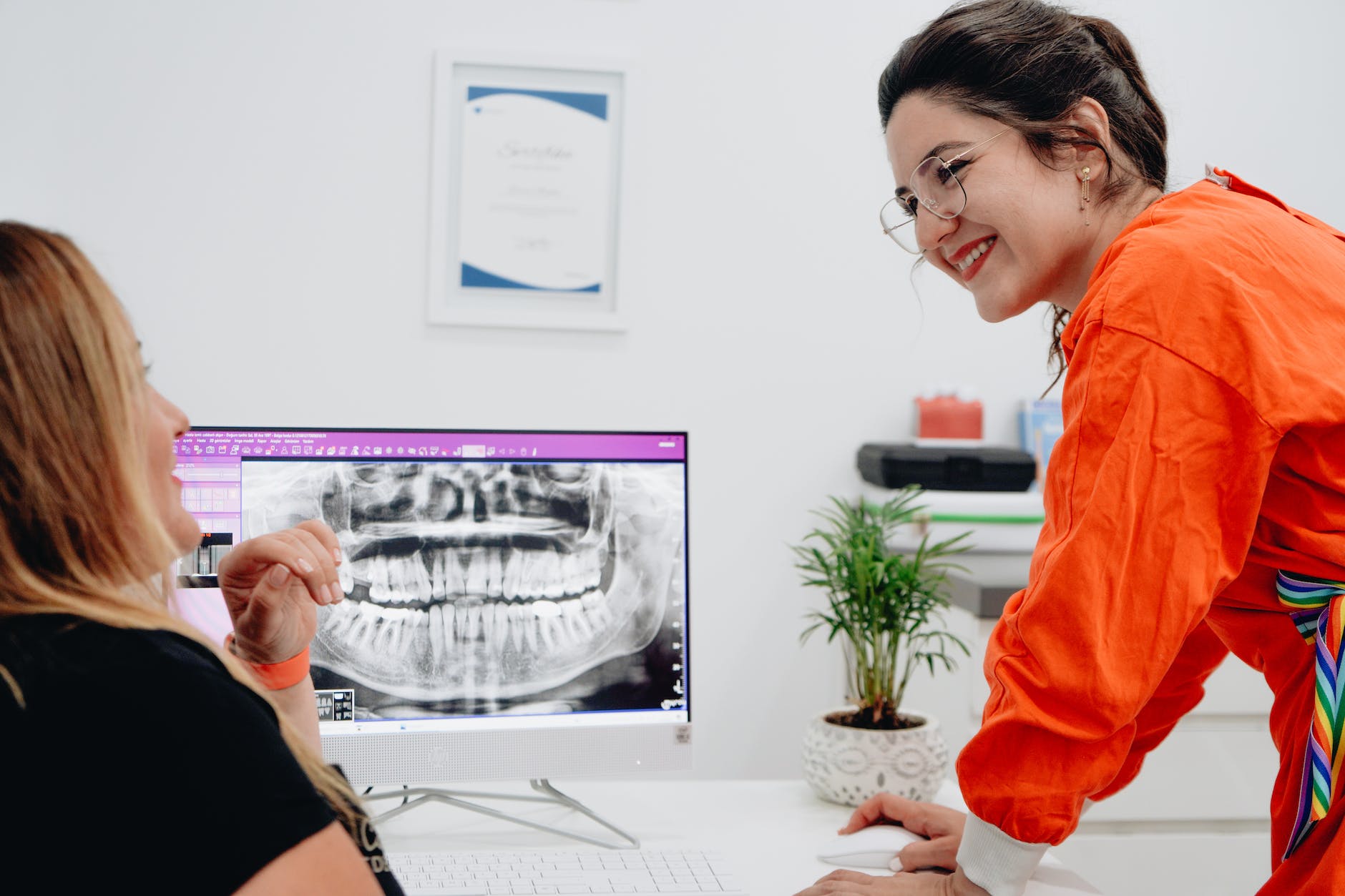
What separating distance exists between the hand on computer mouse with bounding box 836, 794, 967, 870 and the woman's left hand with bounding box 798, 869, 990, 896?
0.26ft

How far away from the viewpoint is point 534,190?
2.38 meters

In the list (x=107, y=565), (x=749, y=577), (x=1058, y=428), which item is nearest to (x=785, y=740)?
(x=749, y=577)

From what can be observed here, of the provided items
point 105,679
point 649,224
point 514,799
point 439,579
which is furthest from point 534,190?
point 105,679

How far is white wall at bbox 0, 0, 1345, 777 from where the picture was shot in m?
2.30

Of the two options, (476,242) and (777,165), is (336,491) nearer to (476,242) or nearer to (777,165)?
(476,242)

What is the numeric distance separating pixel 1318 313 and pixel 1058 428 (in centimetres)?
160

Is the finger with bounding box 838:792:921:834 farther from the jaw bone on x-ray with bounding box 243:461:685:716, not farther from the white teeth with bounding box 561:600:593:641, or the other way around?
the white teeth with bounding box 561:600:593:641

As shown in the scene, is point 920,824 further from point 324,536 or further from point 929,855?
point 324,536

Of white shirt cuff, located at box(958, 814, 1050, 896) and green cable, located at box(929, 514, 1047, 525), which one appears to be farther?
green cable, located at box(929, 514, 1047, 525)

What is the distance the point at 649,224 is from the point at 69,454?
178 centimetres

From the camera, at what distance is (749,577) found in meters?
2.46

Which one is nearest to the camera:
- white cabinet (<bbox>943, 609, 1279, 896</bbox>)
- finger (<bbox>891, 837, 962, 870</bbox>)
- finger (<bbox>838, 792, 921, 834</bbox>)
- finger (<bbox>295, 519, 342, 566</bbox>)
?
finger (<bbox>295, 519, 342, 566</bbox>)

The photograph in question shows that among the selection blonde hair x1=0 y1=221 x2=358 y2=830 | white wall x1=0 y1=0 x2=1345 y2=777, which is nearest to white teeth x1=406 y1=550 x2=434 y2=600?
blonde hair x1=0 y1=221 x2=358 y2=830

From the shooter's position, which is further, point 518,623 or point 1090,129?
point 518,623
